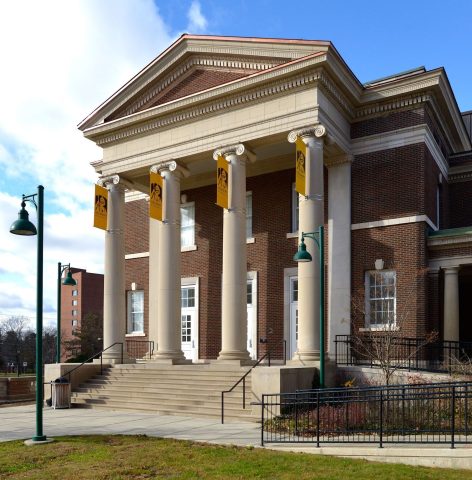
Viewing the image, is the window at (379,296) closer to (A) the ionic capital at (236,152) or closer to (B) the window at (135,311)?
(A) the ionic capital at (236,152)

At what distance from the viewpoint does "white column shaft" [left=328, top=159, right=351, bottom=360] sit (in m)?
20.7

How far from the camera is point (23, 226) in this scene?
12891mm

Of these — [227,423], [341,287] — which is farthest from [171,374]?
[341,287]

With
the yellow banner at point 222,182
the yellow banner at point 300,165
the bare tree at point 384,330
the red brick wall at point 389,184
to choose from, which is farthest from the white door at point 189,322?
the yellow banner at point 300,165

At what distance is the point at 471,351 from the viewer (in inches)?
794

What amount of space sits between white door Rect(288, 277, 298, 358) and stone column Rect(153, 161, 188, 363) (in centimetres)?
413

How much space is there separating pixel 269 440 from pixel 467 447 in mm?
3975

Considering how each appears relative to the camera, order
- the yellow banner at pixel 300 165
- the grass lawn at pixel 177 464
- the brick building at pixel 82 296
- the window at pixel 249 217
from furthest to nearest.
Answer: the brick building at pixel 82 296
the window at pixel 249 217
the yellow banner at pixel 300 165
the grass lawn at pixel 177 464

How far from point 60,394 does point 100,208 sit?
7821 millimetres

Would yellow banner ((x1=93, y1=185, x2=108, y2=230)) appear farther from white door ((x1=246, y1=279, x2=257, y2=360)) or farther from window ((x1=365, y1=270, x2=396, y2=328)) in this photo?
window ((x1=365, y1=270, x2=396, y2=328))

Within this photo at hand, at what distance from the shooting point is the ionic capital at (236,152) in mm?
20625

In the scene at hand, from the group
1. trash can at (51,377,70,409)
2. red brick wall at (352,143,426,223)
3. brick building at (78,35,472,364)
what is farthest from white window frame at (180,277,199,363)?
red brick wall at (352,143,426,223)

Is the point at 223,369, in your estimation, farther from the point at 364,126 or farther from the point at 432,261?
the point at 364,126

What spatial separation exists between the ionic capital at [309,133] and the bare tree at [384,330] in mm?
5255
